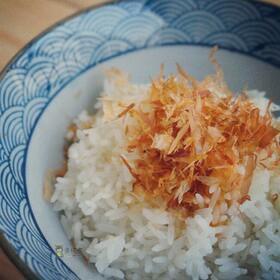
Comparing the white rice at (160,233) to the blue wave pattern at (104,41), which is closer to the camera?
the white rice at (160,233)

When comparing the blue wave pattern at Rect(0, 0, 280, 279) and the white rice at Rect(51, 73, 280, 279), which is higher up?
the blue wave pattern at Rect(0, 0, 280, 279)

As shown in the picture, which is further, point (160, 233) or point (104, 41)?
point (104, 41)

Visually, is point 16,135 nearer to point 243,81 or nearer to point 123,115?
point 123,115

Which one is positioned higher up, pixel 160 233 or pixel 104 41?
pixel 104 41

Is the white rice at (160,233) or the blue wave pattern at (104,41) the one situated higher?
the blue wave pattern at (104,41)

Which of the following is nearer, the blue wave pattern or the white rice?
the white rice
